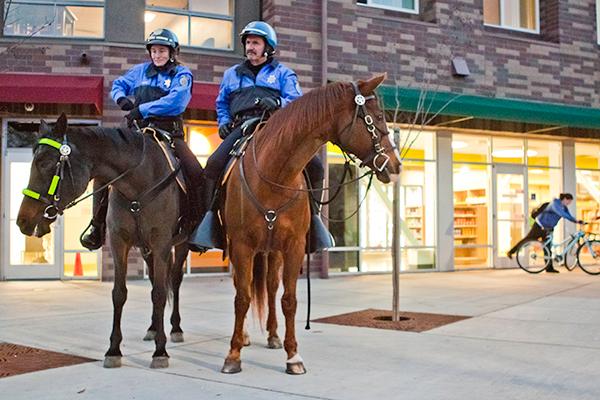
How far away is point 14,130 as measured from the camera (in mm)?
12805

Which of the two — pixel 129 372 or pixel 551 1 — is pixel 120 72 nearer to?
pixel 129 372

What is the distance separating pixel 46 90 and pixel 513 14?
38.1 ft

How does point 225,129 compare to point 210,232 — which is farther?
point 225,129

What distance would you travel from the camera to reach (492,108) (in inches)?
543

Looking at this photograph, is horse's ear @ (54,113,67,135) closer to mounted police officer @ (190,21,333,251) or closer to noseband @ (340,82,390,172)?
mounted police officer @ (190,21,333,251)

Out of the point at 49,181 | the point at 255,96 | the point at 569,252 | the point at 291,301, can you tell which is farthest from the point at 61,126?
the point at 569,252

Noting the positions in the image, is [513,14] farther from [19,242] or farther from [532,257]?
[19,242]

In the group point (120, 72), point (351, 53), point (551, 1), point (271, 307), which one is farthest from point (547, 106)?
point (271, 307)

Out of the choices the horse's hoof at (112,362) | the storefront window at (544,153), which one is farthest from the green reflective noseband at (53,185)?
the storefront window at (544,153)

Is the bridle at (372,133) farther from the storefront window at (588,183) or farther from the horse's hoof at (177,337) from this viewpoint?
the storefront window at (588,183)

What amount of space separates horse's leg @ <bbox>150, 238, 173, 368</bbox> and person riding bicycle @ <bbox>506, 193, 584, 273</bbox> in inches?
449

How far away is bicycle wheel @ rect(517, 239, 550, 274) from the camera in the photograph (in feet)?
48.9

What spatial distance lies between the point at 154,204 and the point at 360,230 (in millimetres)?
9557

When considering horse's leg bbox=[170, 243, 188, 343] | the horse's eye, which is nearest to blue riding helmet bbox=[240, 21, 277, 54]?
the horse's eye
